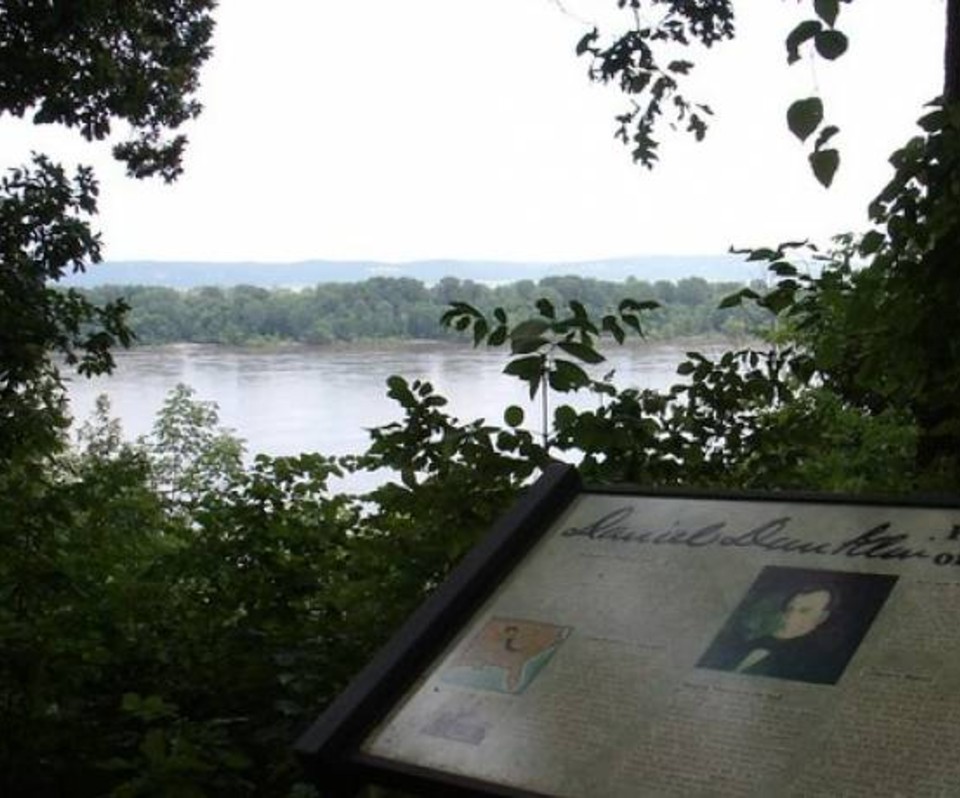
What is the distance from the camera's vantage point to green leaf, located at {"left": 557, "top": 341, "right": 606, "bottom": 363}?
7.48 ft

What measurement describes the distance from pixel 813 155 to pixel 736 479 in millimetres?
1287

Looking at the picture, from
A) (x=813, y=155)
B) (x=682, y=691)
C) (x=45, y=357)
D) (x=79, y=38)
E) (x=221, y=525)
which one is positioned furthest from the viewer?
(x=79, y=38)

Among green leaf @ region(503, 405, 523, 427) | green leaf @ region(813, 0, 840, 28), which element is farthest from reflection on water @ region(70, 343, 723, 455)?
green leaf @ region(813, 0, 840, 28)

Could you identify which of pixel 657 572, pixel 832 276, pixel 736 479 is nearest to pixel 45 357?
pixel 736 479

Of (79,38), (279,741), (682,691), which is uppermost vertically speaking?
(79,38)

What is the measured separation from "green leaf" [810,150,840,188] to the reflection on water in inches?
37.1

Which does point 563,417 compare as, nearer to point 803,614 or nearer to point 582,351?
point 582,351

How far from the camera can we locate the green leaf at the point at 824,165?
5.02ft

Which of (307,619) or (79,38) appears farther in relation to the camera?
(79,38)

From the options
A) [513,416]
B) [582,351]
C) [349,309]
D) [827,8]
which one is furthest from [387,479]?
[349,309]

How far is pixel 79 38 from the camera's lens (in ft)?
14.7

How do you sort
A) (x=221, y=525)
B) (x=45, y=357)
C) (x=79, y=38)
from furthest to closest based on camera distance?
(x=79, y=38), (x=45, y=357), (x=221, y=525)

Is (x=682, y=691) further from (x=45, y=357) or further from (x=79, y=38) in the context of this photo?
(x=79, y=38)

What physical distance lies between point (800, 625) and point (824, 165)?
60 centimetres
